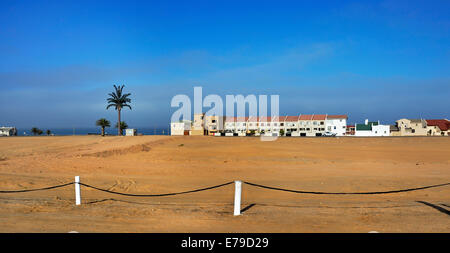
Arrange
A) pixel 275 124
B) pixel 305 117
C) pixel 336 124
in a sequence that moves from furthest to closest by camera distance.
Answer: pixel 275 124 → pixel 305 117 → pixel 336 124

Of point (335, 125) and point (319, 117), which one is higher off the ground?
point (319, 117)

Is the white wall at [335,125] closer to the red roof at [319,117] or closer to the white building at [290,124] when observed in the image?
the red roof at [319,117]

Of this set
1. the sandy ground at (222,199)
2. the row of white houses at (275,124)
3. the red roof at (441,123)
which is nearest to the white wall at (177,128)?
the row of white houses at (275,124)

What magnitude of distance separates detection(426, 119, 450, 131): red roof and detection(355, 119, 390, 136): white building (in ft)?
62.3

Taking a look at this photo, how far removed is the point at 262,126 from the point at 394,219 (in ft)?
307

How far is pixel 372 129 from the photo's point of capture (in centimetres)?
7588

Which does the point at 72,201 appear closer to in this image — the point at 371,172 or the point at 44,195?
the point at 44,195

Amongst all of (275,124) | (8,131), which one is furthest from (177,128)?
(8,131)

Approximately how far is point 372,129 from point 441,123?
2630cm

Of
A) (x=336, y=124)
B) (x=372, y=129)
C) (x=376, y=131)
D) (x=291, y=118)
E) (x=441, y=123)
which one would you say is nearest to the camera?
(x=376, y=131)

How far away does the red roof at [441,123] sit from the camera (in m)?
84.8

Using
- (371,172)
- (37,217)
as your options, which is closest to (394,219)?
(37,217)

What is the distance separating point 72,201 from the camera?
1120 cm

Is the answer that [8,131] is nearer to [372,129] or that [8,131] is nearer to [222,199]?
[222,199]
